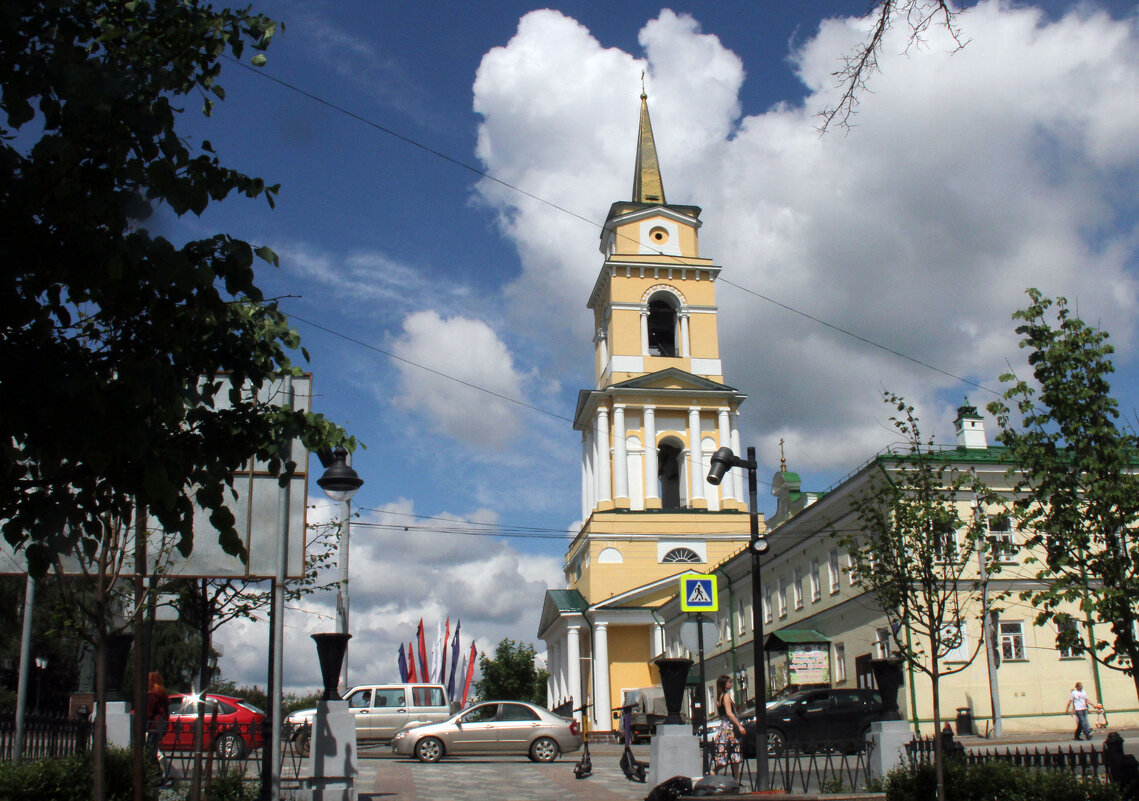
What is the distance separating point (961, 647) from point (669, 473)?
36510 mm

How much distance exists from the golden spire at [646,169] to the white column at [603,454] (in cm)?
1479

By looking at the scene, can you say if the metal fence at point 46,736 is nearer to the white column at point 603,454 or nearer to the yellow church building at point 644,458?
the yellow church building at point 644,458

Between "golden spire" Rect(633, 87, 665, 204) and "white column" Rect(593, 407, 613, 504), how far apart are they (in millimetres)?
14787

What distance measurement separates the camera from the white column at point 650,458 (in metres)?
58.8

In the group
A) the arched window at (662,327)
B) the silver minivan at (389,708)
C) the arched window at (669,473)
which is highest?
the arched window at (662,327)

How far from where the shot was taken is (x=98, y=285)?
16.9ft

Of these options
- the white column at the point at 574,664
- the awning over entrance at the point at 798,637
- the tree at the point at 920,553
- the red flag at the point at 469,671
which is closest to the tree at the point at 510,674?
the red flag at the point at 469,671

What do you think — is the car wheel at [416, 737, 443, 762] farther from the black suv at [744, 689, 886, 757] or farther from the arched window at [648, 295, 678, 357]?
the arched window at [648, 295, 678, 357]

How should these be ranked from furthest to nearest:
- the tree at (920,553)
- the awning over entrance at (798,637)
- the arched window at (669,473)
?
Answer: the arched window at (669,473) → the awning over entrance at (798,637) → the tree at (920,553)

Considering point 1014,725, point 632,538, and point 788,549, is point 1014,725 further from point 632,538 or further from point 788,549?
point 632,538

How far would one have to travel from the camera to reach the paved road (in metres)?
16.9

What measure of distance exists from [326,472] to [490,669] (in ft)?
252

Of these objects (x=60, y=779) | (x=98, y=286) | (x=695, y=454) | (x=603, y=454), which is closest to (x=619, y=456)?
(x=603, y=454)

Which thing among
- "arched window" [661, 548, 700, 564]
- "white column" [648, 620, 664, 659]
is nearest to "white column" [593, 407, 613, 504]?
"arched window" [661, 548, 700, 564]
